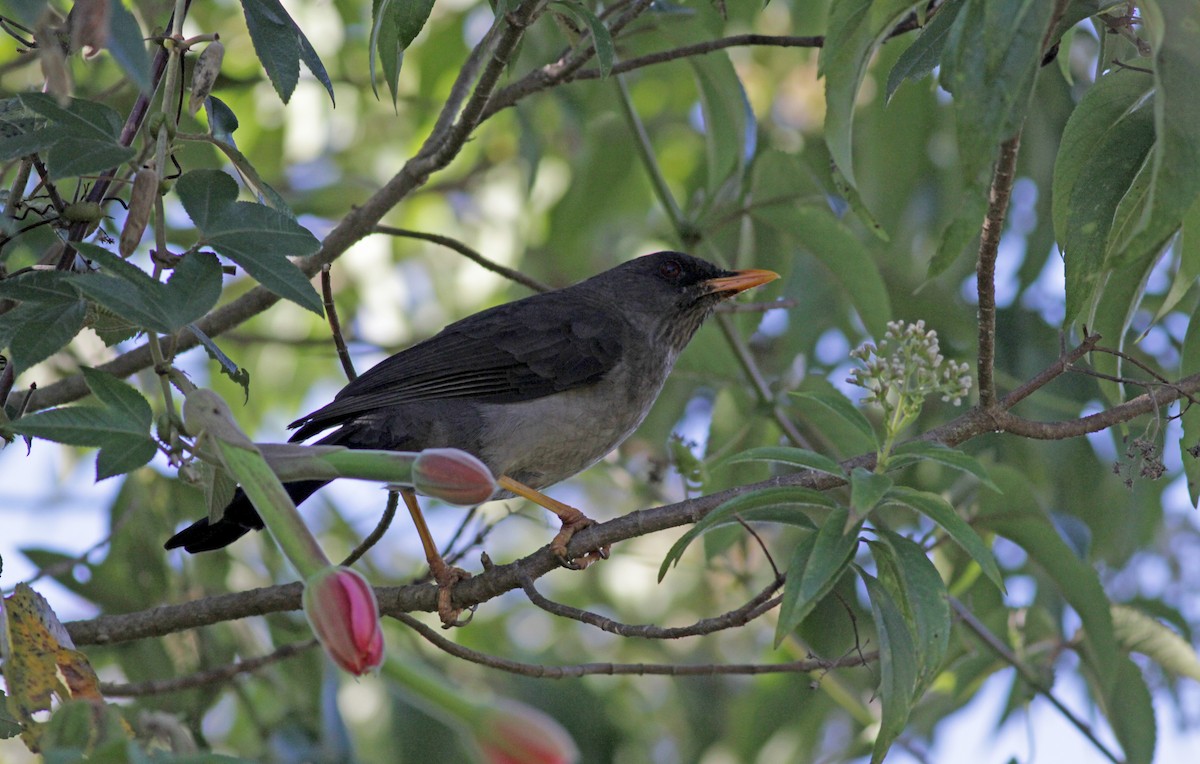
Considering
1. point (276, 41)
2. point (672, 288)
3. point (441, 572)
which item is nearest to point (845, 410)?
point (276, 41)

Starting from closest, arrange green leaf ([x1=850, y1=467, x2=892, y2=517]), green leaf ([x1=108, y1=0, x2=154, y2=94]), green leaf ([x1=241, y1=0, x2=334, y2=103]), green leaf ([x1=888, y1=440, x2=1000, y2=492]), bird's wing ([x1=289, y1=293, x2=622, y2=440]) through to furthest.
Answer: green leaf ([x1=108, y1=0, x2=154, y2=94])
green leaf ([x1=850, y1=467, x2=892, y2=517])
green leaf ([x1=888, y1=440, x2=1000, y2=492])
green leaf ([x1=241, y1=0, x2=334, y2=103])
bird's wing ([x1=289, y1=293, x2=622, y2=440])

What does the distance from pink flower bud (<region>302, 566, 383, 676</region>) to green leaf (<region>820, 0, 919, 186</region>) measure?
4.59ft

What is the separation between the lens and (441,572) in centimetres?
411

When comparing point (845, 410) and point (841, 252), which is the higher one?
point (841, 252)

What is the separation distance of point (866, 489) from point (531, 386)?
282 cm

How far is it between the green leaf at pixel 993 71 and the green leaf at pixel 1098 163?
0.50 m

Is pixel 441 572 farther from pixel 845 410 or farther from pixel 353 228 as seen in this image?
pixel 845 410

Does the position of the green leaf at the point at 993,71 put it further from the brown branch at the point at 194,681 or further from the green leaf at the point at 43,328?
the brown branch at the point at 194,681

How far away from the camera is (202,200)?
2439mm

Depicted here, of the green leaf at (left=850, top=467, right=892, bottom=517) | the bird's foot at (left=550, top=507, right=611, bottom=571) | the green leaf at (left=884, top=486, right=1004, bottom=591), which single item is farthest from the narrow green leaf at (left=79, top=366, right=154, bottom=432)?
the green leaf at (left=884, top=486, right=1004, bottom=591)

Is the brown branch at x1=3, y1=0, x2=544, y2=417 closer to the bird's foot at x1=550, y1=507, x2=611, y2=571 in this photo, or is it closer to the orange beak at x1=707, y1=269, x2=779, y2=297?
the bird's foot at x1=550, y1=507, x2=611, y2=571

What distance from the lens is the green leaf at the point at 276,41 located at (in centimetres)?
272

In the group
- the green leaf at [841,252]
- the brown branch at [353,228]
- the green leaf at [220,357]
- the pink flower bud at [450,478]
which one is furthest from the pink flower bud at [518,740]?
the green leaf at [841,252]

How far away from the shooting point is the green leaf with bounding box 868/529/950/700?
2.28m
